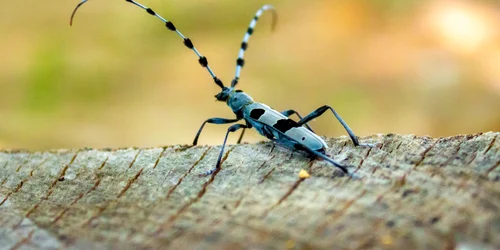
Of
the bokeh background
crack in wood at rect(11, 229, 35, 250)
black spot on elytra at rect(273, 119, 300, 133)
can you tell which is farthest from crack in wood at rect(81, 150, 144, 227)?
the bokeh background

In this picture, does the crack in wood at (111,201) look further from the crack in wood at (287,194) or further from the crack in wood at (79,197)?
the crack in wood at (287,194)

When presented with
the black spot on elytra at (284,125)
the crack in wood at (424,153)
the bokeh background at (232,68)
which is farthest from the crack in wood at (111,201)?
the bokeh background at (232,68)

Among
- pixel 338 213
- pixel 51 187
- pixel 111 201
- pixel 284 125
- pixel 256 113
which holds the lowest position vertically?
pixel 338 213

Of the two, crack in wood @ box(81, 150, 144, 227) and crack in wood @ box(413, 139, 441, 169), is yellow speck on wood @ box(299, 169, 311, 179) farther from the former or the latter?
crack in wood @ box(81, 150, 144, 227)

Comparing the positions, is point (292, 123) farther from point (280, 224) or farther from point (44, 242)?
point (44, 242)

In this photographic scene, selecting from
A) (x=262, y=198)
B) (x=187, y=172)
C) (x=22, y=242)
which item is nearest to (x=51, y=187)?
(x=22, y=242)

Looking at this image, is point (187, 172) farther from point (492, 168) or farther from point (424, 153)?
point (492, 168)

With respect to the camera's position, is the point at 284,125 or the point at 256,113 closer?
the point at 284,125
